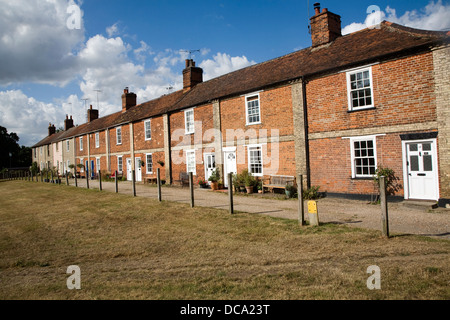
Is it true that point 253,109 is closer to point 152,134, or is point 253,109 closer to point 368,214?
point 368,214

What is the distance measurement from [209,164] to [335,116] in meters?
9.02

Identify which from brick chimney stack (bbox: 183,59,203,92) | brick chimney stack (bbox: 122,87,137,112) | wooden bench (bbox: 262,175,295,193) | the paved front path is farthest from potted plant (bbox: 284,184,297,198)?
brick chimney stack (bbox: 122,87,137,112)

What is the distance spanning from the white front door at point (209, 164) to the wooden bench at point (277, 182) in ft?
14.8

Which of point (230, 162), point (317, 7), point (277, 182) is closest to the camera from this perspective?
point (277, 182)

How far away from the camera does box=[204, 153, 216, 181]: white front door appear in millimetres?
19594

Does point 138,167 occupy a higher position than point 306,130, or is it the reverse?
point 306,130

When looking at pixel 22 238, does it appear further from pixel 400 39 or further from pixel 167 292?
pixel 400 39

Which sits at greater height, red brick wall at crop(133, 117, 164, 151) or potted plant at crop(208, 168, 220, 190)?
red brick wall at crop(133, 117, 164, 151)

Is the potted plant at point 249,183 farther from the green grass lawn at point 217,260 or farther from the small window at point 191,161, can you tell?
the green grass lawn at point 217,260

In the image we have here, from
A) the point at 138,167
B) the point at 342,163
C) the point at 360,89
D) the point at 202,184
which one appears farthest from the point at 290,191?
the point at 138,167

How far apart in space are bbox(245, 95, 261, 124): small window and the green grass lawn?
27.6 feet

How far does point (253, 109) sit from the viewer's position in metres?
17.1
